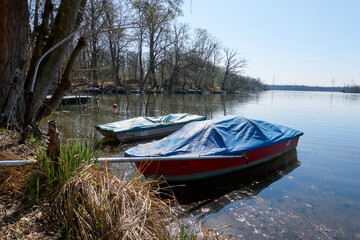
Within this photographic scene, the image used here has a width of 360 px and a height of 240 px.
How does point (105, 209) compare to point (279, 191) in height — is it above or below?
above

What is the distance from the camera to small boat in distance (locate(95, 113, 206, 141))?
11.6m

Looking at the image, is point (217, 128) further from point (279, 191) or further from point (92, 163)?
point (92, 163)

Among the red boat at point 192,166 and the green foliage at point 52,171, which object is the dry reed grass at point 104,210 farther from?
the red boat at point 192,166

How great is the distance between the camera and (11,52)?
15.6ft

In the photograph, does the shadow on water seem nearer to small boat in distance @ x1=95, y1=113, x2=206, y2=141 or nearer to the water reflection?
the water reflection

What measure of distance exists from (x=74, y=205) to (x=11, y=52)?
3755mm

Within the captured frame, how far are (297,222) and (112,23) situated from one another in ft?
21.4

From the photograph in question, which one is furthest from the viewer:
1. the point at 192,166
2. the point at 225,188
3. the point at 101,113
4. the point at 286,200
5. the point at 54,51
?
the point at 101,113

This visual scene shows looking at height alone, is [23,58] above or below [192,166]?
above

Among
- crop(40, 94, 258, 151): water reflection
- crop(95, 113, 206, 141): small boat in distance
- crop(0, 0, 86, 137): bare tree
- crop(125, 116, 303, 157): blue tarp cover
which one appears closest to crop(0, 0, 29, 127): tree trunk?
crop(0, 0, 86, 137): bare tree

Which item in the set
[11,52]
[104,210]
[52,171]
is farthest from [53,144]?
[11,52]

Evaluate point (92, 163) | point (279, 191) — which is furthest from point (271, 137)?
point (92, 163)

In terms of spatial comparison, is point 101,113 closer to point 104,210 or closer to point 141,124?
point 141,124

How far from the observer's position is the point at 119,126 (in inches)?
476
